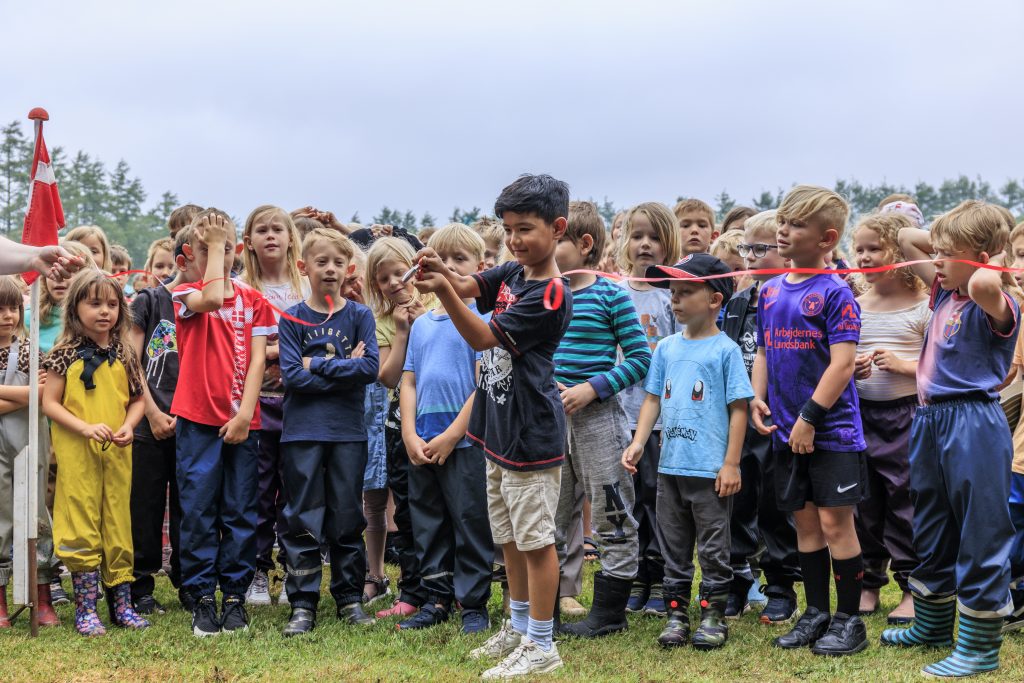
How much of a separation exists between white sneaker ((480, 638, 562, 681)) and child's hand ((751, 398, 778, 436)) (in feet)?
4.79

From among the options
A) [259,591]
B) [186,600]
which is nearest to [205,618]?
[186,600]

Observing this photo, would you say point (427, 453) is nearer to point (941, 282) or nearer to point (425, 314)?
point (425, 314)

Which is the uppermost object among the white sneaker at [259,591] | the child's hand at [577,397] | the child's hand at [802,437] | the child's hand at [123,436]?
the child's hand at [577,397]

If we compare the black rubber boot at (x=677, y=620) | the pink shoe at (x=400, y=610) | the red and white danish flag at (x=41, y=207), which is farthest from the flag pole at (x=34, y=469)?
the black rubber boot at (x=677, y=620)

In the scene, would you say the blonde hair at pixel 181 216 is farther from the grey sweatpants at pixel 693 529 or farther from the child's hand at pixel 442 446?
the grey sweatpants at pixel 693 529

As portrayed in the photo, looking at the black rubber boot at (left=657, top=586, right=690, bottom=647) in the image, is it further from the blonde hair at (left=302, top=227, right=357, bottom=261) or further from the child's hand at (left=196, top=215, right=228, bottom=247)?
the child's hand at (left=196, top=215, right=228, bottom=247)

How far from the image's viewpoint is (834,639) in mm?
4379

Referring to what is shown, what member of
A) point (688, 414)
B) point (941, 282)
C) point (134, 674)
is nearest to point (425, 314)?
point (688, 414)

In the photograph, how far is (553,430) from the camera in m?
4.11

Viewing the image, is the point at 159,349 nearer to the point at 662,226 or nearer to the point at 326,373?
the point at 326,373

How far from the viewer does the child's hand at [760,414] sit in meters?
4.61

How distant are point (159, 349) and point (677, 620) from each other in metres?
3.26

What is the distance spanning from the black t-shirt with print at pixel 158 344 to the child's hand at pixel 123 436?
37cm

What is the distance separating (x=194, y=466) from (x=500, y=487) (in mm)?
1873
